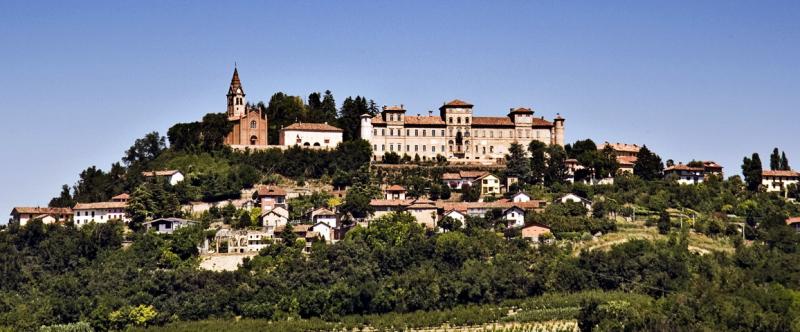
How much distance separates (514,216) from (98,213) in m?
22.1

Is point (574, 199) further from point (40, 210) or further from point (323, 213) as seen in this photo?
point (40, 210)

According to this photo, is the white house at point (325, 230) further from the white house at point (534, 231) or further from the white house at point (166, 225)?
the white house at point (534, 231)

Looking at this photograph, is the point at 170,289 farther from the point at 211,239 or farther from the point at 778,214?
the point at 778,214

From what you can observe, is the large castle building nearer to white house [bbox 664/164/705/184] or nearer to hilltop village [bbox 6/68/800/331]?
hilltop village [bbox 6/68/800/331]

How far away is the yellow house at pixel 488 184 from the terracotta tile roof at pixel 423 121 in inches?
253

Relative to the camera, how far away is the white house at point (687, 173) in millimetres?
84500

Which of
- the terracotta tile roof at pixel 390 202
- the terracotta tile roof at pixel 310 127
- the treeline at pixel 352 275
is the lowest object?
the treeline at pixel 352 275

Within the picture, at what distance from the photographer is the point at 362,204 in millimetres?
74062

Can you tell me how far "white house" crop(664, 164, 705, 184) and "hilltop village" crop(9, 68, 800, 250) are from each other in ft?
0.20

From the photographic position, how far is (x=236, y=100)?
8812 centimetres

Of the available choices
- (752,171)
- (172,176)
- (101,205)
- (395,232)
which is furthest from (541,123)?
(101,205)

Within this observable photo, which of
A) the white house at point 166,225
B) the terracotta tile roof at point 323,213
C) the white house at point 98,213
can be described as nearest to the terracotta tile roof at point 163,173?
the white house at point 98,213

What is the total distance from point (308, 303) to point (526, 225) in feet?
44.0

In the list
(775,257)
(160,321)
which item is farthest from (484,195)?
(160,321)
